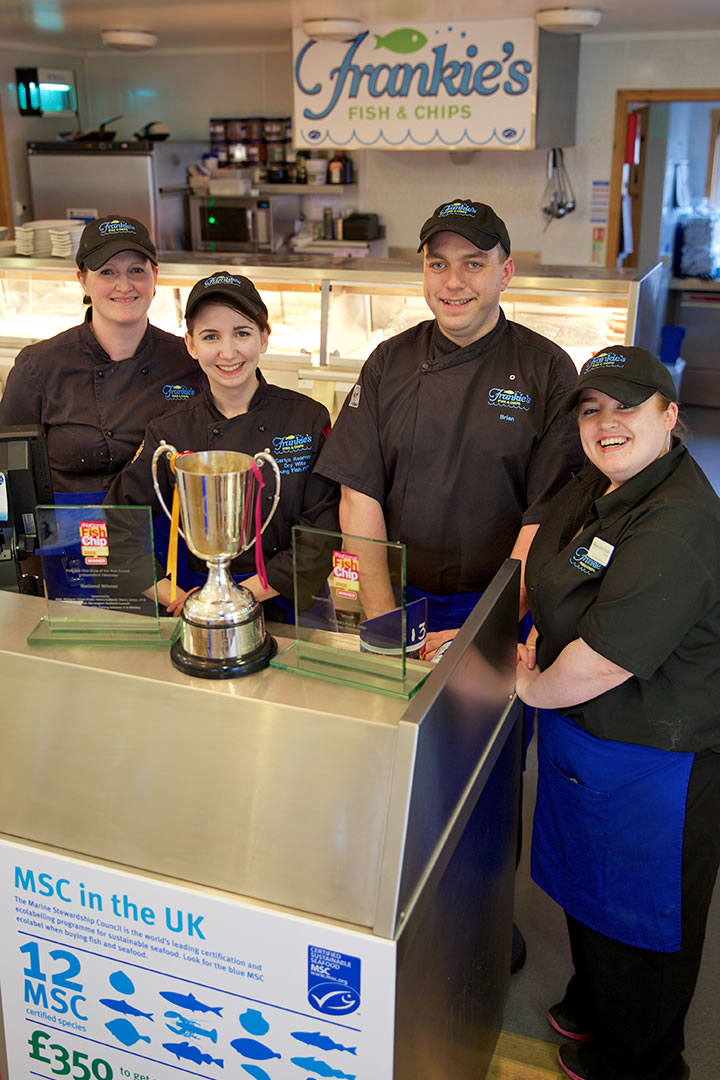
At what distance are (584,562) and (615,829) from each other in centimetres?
57

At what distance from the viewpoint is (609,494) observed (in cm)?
197

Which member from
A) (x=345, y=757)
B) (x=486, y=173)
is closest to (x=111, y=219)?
(x=345, y=757)

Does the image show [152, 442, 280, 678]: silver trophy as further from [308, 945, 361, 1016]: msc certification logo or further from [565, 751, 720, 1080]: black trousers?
[565, 751, 720, 1080]: black trousers

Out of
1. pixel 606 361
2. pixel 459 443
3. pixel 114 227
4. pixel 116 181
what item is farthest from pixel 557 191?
pixel 606 361

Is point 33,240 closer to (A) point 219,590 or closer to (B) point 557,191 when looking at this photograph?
(A) point 219,590

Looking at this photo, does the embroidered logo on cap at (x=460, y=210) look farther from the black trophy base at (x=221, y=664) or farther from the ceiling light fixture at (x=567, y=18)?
the ceiling light fixture at (x=567, y=18)

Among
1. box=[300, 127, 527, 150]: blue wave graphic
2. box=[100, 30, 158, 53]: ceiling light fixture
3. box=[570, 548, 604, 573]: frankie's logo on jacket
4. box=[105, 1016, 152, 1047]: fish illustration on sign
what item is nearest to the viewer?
box=[105, 1016, 152, 1047]: fish illustration on sign

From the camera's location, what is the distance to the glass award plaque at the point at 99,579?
175 centimetres

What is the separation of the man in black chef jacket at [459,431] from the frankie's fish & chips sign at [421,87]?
3632mm

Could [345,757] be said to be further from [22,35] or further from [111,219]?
[22,35]

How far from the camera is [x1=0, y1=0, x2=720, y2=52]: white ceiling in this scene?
5031 millimetres

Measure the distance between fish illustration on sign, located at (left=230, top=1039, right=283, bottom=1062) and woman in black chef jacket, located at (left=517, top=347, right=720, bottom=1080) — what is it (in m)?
0.83

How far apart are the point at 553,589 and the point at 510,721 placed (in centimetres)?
30

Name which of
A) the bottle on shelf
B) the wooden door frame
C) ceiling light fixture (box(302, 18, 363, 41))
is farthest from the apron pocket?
the bottle on shelf
